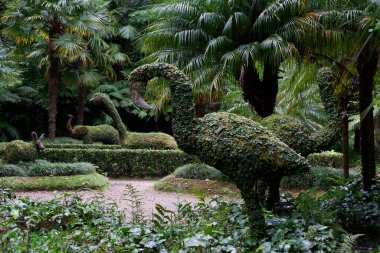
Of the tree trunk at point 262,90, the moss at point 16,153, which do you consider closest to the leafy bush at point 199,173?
the tree trunk at point 262,90

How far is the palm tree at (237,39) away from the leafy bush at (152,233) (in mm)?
4578

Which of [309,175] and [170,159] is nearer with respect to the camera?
[309,175]

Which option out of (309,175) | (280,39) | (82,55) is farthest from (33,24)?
(309,175)

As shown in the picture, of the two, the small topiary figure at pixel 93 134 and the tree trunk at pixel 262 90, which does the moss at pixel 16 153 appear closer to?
the small topiary figure at pixel 93 134

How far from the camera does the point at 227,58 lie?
9.60m

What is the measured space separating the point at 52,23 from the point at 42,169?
607cm

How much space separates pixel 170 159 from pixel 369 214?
361 inches

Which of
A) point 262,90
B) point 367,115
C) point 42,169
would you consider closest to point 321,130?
point 367,115

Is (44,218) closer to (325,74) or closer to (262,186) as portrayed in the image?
(262,186)

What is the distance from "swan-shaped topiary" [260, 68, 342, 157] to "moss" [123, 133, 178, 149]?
910cm

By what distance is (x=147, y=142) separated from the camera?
14969 mm

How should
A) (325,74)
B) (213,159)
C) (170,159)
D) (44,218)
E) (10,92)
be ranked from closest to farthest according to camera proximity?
(213,159), (44,218), (325,74), (170,159), (10,92)

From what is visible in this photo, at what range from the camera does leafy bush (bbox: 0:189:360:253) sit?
400 cm

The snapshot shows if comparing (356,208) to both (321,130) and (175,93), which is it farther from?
(175,93)
